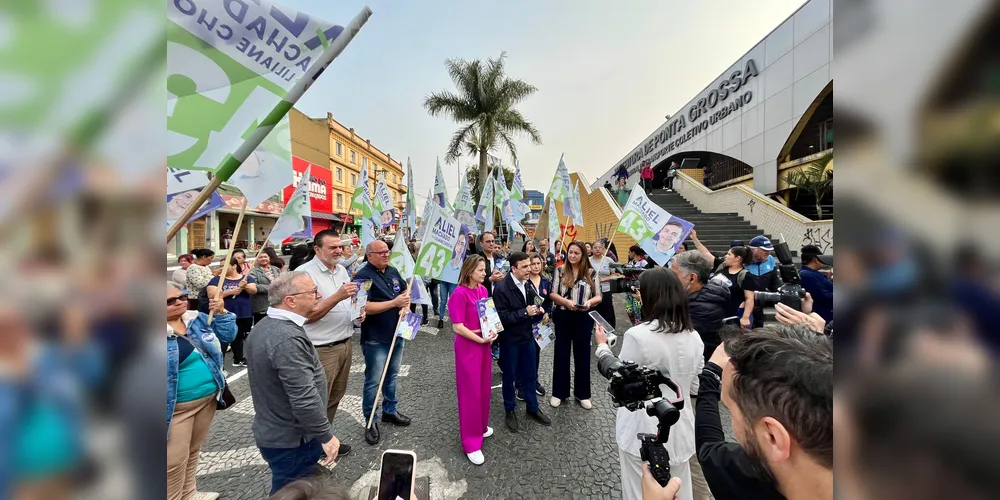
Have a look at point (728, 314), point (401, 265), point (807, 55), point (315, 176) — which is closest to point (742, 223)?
point (807, 55)

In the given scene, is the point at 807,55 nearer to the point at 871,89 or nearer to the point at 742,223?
the point at 742,223

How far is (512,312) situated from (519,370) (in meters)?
0.69

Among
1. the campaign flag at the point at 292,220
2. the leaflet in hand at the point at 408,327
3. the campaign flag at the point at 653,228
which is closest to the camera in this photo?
the leaflet in hand at the point at 408,327

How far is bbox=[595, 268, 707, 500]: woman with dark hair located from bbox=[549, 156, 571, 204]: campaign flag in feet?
21.1

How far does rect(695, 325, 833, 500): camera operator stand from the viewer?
1.03 meters

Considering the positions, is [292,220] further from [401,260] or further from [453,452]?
[453,452]

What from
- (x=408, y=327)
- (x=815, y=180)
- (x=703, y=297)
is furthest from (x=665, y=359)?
(x=815, y=180)

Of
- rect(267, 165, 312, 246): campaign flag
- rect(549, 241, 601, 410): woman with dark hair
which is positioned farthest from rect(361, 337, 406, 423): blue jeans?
rect(267, 165, 312, 246): campaign flag

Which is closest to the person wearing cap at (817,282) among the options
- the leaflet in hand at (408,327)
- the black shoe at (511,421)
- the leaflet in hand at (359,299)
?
the black shoe at (511,421)

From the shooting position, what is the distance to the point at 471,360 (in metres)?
3.34

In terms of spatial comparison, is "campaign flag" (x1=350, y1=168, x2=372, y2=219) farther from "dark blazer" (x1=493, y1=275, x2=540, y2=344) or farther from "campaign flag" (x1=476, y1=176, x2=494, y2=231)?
"dark blazer" (x1=493, y1=275, x2=540, y2=344)

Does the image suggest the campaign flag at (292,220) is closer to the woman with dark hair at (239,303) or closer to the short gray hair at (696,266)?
the woman with dark hair at (239,303)

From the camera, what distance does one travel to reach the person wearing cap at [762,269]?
14.5 feet

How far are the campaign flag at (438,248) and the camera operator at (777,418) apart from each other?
109 inches
